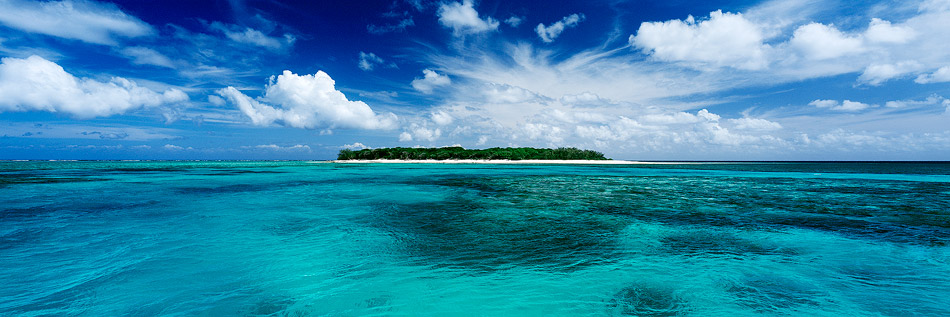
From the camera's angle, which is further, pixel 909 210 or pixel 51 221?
pixel 909 210

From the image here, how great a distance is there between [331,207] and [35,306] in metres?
13.1

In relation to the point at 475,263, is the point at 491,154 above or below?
above

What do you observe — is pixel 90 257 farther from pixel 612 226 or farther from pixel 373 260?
pixel 612 226

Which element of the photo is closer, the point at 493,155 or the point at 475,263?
the point at 475,263

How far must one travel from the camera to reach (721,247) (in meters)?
10.6

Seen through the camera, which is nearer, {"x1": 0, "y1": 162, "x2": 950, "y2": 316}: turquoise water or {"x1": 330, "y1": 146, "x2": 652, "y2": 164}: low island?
{"x1": 0, "y1": 162, "x2": 950, "y2": 316}: turquoise water

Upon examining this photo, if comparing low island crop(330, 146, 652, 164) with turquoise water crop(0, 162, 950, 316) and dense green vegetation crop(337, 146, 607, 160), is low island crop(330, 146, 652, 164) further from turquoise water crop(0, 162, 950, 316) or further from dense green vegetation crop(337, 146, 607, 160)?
turquoise water crop(0, 162, 950, 316)

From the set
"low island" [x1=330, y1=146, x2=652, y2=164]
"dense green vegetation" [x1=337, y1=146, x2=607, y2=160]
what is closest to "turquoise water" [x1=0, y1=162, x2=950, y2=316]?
"low island" [x1=330, y1=146, x2=652, y2=164]

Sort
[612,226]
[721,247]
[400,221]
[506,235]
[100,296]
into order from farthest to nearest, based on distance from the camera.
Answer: [400,221] → [612,226] → [506,235] → [721,247] → [100,296]

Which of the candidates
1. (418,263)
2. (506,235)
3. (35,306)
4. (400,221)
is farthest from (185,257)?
(506,235)

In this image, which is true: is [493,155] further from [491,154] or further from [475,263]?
[475,263]

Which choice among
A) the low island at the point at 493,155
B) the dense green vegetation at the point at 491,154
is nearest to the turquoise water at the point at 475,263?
the low island at the point at 493,155

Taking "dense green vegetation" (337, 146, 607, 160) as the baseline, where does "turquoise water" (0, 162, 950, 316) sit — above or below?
below

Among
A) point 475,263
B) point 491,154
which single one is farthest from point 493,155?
point 475,263
